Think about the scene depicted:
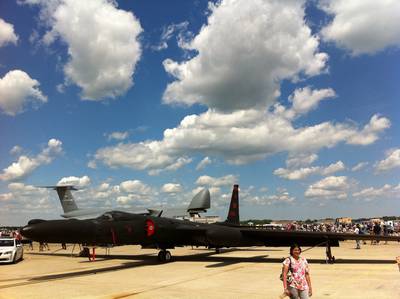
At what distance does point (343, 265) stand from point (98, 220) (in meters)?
10.4

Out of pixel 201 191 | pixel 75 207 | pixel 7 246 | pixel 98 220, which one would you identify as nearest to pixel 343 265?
pixel 98 220

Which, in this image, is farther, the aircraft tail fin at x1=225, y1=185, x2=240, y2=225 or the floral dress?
the aircraft tail fin at x1=225, y1=185, x2=240, y2=225

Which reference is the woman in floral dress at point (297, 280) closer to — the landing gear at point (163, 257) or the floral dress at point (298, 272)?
the floral dress at point (298, 272)

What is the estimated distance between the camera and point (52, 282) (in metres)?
12.6

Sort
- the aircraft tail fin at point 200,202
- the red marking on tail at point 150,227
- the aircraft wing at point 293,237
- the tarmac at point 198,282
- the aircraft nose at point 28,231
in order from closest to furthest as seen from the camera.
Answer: the tarmac at point 198,282, the aircraft nose at point 28,231, the red marking on tail at point 150,227, the aircraft wing at point 293,237, the aircraft tail fin at point 200,202

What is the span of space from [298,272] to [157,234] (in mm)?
12189

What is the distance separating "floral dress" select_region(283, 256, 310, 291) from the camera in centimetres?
650

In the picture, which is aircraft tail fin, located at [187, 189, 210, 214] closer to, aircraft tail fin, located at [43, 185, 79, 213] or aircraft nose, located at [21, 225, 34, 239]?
aircraft tail fin, located at [43, 185, 79, 213]

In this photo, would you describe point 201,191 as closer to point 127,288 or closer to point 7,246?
point 7,246

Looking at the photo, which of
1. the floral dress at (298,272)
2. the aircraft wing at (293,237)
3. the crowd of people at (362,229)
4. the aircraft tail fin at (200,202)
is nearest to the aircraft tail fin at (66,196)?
the aircraft tail fin at (200,202)

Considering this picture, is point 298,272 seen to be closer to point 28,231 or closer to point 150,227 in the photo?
point 28,231

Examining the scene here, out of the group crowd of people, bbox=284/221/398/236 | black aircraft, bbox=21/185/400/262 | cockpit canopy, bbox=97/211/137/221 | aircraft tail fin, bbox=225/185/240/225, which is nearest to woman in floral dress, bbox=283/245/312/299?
black aircraft, bbox=21/185/400/262

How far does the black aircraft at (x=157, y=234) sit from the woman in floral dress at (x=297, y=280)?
959 centimetres

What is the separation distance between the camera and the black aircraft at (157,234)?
13906 millimetres
